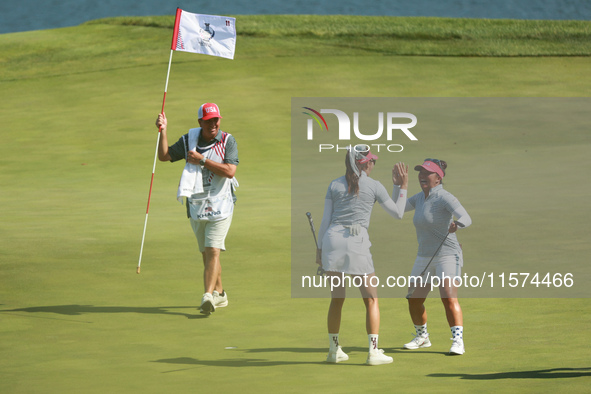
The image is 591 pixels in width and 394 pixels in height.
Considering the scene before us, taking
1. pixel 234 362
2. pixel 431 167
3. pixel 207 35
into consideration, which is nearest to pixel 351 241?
pixel 431 167

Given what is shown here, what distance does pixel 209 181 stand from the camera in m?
10.2

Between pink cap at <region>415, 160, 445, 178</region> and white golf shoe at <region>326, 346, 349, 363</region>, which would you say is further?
pink cap at <region>415, 160, 445, 178</region>

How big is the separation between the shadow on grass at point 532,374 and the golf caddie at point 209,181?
127 inches

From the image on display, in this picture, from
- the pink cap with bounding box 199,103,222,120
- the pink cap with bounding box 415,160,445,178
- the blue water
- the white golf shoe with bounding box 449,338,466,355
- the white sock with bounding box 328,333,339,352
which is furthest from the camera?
the blue water

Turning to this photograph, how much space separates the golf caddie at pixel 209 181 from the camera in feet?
33.0

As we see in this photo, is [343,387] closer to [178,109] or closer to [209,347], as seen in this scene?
[209,347]

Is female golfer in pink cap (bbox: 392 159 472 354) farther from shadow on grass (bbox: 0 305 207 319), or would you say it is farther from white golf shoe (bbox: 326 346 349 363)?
shadow on grass (bbox: 0 305 207 319)

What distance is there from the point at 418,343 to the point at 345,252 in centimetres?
112

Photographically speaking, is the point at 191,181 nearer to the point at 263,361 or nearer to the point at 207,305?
the point at 207,305

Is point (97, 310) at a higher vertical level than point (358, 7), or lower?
lower

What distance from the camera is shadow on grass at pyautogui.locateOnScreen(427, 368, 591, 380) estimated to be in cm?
732

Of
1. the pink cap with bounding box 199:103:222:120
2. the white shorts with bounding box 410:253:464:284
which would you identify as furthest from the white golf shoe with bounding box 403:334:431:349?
the pink cap with bounding box 199:103:222:120

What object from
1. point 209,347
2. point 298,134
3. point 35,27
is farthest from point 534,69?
point 209,347

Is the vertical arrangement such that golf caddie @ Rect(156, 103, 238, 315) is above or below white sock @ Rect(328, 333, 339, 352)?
above
